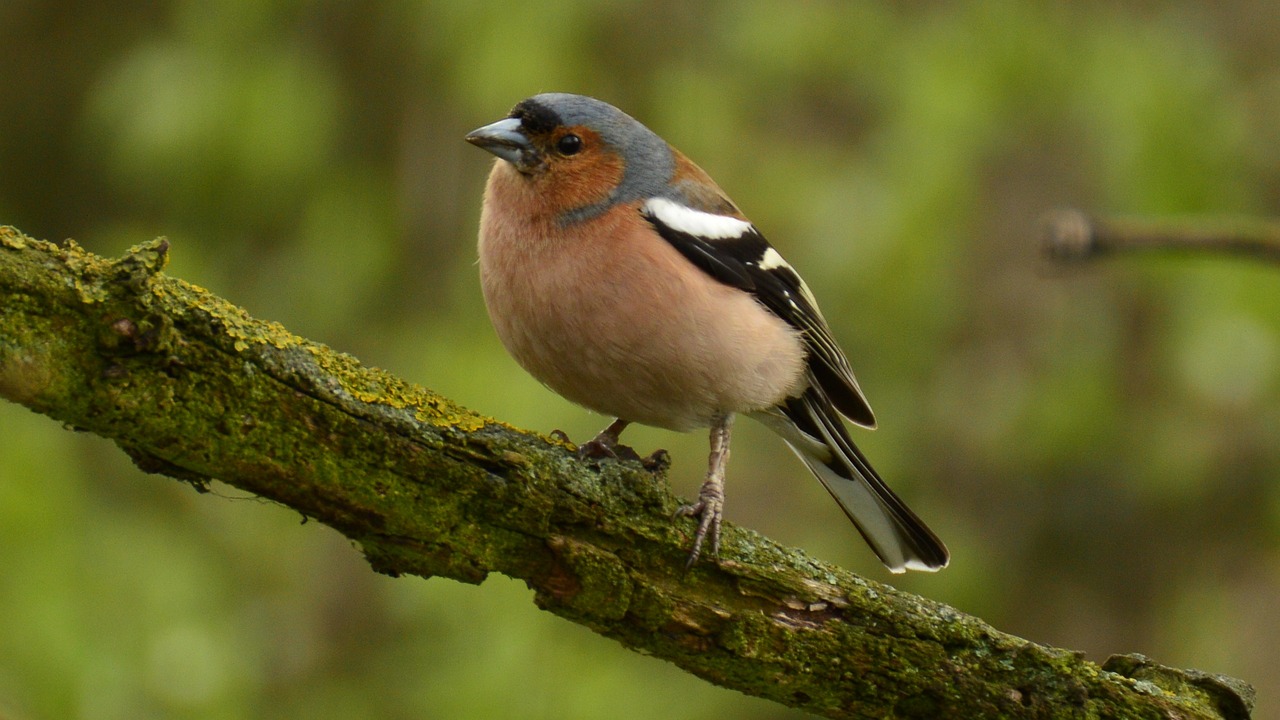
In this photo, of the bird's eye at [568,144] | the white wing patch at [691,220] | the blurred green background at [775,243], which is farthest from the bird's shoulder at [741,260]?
the blurred green background at [775,243]

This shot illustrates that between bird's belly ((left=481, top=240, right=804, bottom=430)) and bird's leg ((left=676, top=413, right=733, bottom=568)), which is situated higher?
bird's belly ((left=481, top=240, right=804, bottom=430))

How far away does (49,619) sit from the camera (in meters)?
4.26

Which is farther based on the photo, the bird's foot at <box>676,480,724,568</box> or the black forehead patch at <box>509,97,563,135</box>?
the black forehead patch at <box>509,97,563,135</box>

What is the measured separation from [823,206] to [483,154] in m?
1.75

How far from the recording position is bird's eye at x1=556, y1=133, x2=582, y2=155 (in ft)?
13.5

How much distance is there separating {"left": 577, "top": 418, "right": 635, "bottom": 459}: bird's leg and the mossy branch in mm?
277

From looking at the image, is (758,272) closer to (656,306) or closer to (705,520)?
(656,306)

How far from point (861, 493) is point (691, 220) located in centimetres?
113

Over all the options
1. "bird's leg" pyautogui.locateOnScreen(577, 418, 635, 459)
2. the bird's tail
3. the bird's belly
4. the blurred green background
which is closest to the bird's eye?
the bird's belly

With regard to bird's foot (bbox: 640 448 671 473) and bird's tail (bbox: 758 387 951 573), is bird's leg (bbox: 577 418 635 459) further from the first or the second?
bird's tail (bbox: 758 387 951 573)

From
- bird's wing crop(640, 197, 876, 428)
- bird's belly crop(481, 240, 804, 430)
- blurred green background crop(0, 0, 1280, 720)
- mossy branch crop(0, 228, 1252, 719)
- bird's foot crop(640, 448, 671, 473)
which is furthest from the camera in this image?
blurred green background crop(0, 0, 1280, 720)

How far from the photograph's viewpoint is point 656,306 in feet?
11.7

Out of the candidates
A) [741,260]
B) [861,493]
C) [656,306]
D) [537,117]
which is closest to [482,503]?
[656,306]

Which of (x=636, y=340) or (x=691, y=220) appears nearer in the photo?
(x=636, y=340)
